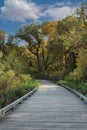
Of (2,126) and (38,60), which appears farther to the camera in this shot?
(38,60)

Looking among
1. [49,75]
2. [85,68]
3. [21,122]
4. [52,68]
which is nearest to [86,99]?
[21,122]

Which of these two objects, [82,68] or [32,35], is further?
[32,35]

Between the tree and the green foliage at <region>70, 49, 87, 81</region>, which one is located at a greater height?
the tree

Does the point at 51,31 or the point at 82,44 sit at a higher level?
the point at 51,31

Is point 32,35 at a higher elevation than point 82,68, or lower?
higher

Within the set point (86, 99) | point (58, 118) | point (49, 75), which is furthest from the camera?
point (49, 75)

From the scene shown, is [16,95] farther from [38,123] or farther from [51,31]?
[51,31]

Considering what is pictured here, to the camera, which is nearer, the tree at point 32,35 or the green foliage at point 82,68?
the green foliage at point 82,68

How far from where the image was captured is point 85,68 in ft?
106

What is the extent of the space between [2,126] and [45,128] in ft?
4.41

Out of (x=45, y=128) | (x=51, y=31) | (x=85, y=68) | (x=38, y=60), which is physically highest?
(x=51, y=31)

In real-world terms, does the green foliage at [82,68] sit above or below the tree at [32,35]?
below

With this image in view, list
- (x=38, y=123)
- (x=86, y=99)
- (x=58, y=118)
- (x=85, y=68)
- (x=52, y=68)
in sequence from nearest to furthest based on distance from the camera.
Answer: (x=38, y=123) → (x=58, y=118) → (x=86, y=99) → (x=85, y=68) → (x=52, y=68)

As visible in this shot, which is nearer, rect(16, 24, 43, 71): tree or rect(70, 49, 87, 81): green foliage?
rect(70, 49, 87, 81): green foliage
